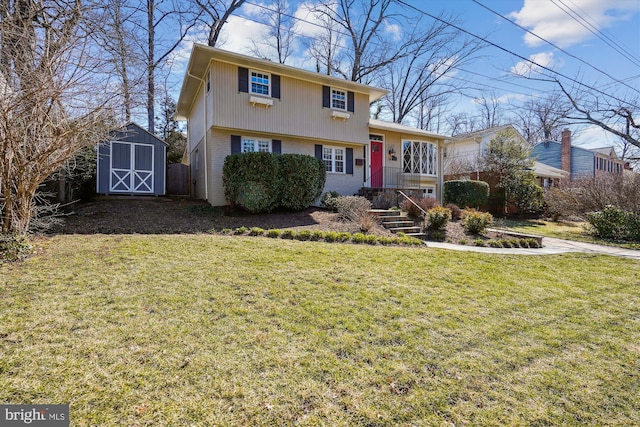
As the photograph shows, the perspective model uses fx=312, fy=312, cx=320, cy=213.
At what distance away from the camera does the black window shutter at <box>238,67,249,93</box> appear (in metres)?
11.0

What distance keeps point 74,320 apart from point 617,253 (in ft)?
39.2

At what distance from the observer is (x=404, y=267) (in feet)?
19.2

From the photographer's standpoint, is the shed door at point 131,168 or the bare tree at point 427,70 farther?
the bare tree at point 427,70

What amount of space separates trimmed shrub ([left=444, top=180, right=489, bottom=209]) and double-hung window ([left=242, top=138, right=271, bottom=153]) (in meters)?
10.1

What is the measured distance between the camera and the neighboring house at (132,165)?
11.1 m

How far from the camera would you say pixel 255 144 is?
11766mm

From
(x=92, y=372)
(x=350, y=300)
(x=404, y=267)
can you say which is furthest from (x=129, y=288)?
(x=404, y=267)

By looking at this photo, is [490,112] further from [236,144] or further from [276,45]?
[236,144]

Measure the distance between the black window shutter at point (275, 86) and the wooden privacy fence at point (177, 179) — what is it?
19.5 feet

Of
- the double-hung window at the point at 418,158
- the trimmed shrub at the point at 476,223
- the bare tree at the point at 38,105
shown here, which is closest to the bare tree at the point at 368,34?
the double-hung window at the point at 418,158

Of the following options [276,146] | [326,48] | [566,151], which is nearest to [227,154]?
[276,146]

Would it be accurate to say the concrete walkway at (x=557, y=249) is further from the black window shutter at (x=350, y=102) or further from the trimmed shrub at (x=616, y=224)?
the black window shutter at (x=350, y=102)

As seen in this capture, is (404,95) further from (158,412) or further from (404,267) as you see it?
(158,412)

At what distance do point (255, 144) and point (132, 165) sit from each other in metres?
4.66
